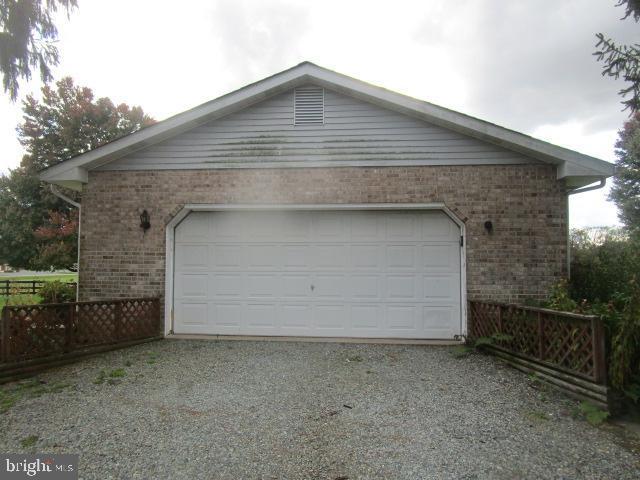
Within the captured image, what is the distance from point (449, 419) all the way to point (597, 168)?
17.7 feet

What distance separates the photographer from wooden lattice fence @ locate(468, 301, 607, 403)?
12.8ft

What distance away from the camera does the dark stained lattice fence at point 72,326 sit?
4.98 m

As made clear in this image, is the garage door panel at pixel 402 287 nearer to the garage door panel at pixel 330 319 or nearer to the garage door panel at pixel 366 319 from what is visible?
the garage door panel at pixel 366 319

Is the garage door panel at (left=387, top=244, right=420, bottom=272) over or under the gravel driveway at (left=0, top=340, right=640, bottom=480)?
over

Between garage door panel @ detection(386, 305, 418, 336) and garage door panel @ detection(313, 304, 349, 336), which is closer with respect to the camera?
garage door panel @ detection(386, 305, 418, 336)

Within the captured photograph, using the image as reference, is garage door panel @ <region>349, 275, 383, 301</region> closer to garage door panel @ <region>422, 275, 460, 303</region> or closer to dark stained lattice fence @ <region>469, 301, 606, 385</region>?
garage door panel @ <region>422, 275, 460, 303</region>

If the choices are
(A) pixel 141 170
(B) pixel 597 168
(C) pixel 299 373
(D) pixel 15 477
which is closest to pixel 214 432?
(D) pixel 15 477

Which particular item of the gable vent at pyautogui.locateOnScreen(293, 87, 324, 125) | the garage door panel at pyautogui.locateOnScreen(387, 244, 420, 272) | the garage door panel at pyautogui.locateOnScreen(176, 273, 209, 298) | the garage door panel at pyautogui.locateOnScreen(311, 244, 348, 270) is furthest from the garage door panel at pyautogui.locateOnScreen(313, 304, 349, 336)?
the gable vent at pyautogui.locateOnScreen(293, 87, 324, 125)

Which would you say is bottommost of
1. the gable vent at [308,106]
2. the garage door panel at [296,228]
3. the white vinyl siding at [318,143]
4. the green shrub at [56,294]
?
the green shrub at [56,294]

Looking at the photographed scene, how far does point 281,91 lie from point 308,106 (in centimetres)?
63

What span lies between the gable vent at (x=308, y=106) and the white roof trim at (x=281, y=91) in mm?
169

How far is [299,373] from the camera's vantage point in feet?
16.3

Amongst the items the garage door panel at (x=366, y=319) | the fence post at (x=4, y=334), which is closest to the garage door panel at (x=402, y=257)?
the garage door panel at (x=366, y=319)

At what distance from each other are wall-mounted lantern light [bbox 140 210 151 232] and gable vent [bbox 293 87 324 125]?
349cm
